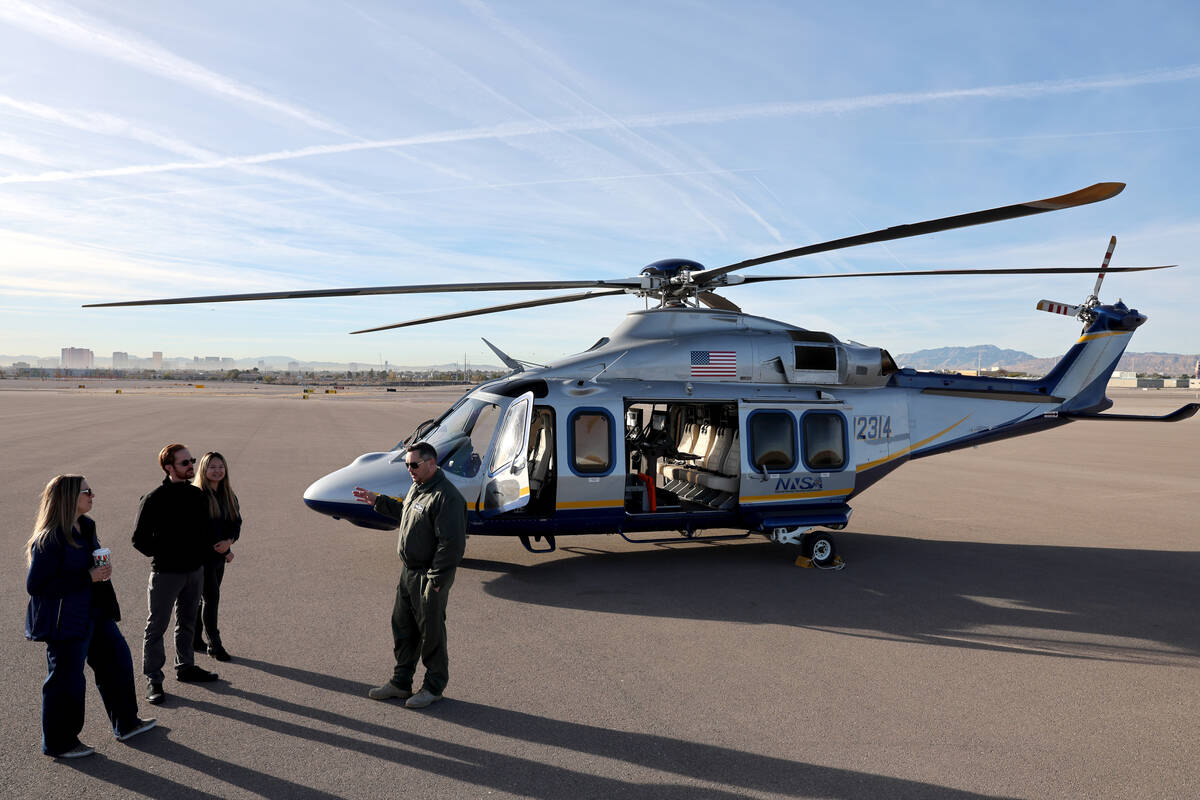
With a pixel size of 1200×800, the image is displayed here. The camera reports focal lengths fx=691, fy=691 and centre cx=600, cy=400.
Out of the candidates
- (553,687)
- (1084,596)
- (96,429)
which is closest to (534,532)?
(553,687)

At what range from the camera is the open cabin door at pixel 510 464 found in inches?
300

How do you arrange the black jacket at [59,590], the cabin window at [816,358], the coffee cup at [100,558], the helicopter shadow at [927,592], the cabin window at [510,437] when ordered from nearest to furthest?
the black jacket at [59,590] < the coffee cup at [100,558] < the helicopter shadow at [927,592] < the cabin window at [510,437] < the cabin window at [816,358]

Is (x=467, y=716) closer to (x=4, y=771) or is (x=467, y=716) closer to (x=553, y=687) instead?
(x=553, y=687)

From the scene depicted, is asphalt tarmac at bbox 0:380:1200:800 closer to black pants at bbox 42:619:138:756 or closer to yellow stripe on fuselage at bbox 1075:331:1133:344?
black pants at bbox 42:619:138:756

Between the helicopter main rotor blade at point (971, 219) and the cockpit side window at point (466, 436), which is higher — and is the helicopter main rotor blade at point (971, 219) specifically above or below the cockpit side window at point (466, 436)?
above

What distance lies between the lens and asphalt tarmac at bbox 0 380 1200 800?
392cm

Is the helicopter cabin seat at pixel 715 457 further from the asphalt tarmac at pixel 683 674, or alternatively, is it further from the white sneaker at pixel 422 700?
the white sneaker at pixel 422 700

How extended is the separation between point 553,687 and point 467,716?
710 mm

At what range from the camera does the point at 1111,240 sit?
9227 mm

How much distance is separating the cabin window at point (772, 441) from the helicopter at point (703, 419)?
2 cm

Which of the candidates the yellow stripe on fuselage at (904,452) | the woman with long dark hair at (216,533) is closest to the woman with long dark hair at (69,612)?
the woman with long dark hair at (216,533)

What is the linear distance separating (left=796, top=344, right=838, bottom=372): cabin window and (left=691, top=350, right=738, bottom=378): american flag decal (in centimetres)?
99

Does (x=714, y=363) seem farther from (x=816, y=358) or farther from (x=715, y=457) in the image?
(x=816, y=358)

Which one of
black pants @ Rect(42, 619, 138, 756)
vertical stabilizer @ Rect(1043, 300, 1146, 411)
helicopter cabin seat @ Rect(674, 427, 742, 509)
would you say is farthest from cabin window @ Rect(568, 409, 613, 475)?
vertical stabilizer @ Rect(1043, 300, 1146, 411)
